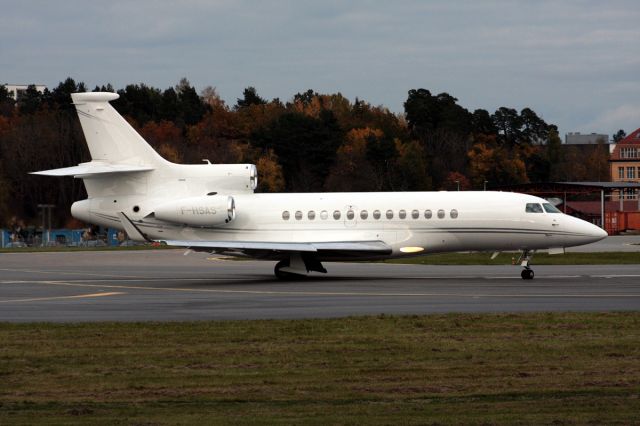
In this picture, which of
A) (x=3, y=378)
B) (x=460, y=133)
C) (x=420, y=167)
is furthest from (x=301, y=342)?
(x=460, y=133)

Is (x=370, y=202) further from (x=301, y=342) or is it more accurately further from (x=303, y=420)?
(x=303, y=420)

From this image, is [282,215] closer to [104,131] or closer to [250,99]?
[104,131]

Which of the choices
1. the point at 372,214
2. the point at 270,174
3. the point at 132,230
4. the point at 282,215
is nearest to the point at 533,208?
the point at 372,214

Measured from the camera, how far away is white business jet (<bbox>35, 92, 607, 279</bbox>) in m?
34.2

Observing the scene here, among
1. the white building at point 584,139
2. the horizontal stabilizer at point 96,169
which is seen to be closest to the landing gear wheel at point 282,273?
the horizontal stabilizer at point 96,169

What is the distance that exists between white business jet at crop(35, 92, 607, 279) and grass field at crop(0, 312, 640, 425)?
1337cm

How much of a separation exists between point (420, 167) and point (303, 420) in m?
87.0

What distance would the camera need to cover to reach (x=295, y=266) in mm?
35156

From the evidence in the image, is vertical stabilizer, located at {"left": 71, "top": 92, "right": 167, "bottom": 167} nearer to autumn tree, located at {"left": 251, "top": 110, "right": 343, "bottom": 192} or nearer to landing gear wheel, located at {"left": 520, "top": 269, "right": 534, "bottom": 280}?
landing gear wheel, located at {"left": 520, "top": 269, "right": 534, "bottom": 280}

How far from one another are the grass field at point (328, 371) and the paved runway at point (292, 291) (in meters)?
2.89

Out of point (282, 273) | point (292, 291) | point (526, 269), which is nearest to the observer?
point (292, 291)

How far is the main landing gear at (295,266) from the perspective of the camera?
3503 centimetres

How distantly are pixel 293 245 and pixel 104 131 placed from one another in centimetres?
816

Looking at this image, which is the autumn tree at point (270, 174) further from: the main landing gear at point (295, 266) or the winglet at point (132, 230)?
the main landing gear at point (295, 266)
